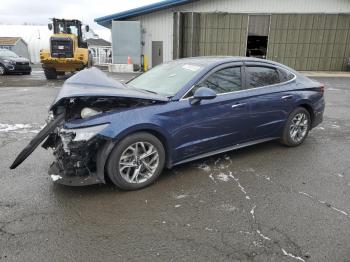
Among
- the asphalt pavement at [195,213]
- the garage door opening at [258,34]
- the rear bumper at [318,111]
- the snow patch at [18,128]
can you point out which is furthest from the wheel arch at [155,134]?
the garage door opening at [258,34]

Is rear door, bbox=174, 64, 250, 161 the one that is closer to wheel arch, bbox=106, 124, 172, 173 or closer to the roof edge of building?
wheel arch, bbox=106, 124, 172, 173

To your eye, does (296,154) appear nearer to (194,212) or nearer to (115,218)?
(194,212)

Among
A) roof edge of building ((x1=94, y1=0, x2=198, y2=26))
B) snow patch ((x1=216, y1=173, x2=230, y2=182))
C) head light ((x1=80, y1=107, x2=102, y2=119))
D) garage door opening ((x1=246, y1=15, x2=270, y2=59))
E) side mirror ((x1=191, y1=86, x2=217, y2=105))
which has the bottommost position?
snow patch ((x1=216, y1=173, x2=230, y2=182))

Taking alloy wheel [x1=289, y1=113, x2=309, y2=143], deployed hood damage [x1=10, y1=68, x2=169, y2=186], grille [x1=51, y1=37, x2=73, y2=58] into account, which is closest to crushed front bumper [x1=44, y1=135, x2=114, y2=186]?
deployed hood damage [x1=10, y1=68, x2=169, y2=186]

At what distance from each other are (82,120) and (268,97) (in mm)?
2828

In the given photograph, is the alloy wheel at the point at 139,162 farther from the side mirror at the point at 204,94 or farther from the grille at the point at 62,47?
the grille at the point at 62,47

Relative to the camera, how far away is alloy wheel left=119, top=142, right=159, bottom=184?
3.76 metres

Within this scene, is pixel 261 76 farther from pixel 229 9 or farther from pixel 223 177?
pixel 229 9

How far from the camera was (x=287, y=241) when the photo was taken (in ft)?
9.63

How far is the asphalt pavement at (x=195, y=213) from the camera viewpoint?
280cm

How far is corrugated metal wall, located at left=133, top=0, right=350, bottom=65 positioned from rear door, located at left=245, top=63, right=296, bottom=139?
52.9 ft

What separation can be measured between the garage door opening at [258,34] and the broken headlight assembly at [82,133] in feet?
63.2

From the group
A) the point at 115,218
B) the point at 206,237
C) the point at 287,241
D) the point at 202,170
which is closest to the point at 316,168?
the point at 202,170

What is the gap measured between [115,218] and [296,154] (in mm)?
3280
